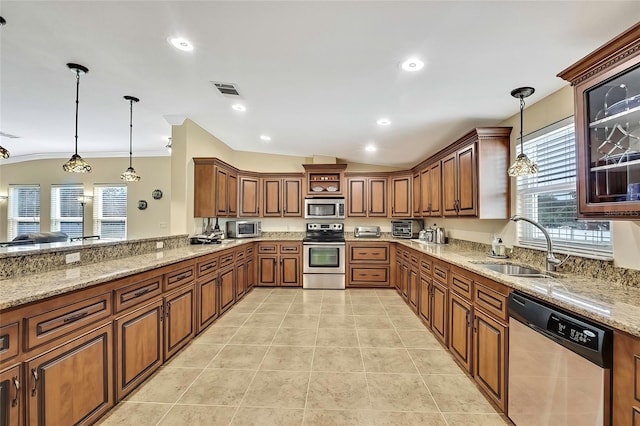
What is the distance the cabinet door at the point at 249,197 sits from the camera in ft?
17.3

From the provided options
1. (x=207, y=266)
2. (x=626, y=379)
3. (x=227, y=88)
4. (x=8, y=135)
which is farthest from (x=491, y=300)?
(x=8, y=135)

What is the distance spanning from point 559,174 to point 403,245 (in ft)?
7.87

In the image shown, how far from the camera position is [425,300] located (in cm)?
338

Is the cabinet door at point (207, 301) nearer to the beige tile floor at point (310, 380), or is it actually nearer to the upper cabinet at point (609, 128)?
the beige tile floor at point (310, 380)

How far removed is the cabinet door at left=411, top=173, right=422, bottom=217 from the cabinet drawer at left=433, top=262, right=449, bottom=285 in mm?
1891

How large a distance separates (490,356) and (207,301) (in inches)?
110

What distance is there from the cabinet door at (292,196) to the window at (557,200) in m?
3.63

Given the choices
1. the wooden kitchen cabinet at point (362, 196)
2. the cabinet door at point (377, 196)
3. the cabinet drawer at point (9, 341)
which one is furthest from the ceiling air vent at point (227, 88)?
the cabinet door at point (377, 196)

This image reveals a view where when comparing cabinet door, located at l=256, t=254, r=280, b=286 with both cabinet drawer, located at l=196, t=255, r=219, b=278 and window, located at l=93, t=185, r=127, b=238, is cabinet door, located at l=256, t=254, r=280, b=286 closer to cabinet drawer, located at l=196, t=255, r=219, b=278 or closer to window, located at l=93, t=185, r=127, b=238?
cabinet drawer, located at l=196, t=255, r=219, b=278

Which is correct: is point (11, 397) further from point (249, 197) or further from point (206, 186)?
point (249, 197)

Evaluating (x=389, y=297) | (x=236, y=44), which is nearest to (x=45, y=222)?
(x=236, y=44)

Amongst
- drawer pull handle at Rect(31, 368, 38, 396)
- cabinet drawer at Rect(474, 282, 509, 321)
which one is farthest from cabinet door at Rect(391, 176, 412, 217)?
drawer pull handle at Rect(31, 368, 38, 396)

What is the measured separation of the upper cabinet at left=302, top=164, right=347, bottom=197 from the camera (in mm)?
5375

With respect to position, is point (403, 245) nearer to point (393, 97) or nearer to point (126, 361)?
point (393, 97)
